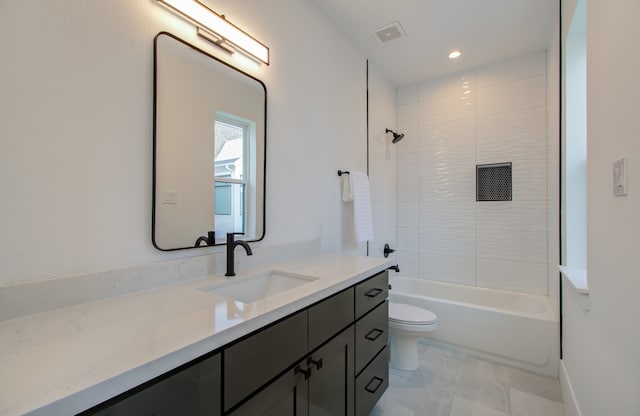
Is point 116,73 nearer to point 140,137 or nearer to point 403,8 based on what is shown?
point 140,137

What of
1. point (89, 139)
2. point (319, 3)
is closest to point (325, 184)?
point (319, 3)

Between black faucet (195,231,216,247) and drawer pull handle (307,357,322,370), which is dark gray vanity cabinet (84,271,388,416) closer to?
drawer pull handle (307,357,322,370)

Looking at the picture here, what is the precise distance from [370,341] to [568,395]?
126cm

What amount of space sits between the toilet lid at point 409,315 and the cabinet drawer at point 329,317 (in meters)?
0.93

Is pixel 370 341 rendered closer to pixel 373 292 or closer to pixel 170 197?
pixel 373 292

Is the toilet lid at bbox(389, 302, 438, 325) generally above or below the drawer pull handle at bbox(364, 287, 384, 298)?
below

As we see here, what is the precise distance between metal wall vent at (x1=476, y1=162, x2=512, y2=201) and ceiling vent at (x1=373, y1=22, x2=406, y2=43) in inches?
58.9

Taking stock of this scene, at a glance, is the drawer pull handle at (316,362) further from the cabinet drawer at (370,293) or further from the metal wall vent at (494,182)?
the metal wall vent at (494,182)

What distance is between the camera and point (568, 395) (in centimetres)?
166

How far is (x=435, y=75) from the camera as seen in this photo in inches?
→ 120

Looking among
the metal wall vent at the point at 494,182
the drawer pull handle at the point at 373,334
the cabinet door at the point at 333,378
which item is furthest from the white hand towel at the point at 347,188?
the metal wall vent at the point at 494,182

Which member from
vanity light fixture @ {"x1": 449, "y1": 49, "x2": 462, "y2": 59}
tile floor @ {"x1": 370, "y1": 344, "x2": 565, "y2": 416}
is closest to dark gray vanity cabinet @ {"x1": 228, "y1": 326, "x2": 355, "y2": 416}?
tile floor @ {"x1": 370, "y1": 344, "x2": 565, "y2": 416}

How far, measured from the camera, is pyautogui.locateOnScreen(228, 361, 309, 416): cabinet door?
2.65 feet

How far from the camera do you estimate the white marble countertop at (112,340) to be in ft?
1.57
